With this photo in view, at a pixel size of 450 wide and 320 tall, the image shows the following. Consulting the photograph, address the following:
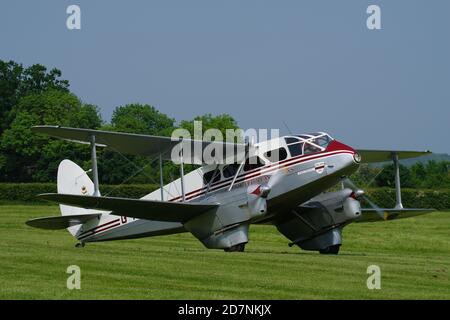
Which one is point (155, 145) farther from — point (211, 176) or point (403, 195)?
point (403, 195)

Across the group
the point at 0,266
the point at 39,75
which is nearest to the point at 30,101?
the point at 39,75

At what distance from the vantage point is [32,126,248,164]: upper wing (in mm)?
28597

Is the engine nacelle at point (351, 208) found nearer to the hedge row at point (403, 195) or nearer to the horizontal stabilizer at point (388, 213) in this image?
the horizontal stabilizer at point (388, 213)

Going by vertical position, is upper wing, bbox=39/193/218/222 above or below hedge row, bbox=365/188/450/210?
above

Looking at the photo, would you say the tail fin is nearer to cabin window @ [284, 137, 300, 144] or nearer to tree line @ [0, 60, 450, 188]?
cabin window @ [284, 137, 300, 144]

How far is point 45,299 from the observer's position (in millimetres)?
15281

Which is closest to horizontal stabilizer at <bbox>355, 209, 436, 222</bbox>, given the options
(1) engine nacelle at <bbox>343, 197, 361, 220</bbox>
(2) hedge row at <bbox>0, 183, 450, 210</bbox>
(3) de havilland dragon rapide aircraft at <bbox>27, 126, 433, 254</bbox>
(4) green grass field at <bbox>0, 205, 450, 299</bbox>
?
(3) de havilland dragon rapide aircraft at <bbox>27, 126, 433, 254</bbox>

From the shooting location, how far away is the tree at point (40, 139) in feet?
366

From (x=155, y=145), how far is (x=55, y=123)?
95.0 metres

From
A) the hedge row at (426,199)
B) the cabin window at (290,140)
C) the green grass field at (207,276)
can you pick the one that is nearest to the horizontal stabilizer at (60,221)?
the green grass field at (207,276)

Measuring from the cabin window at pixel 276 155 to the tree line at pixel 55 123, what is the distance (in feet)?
195

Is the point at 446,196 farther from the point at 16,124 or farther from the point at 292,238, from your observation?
the point at 16,124

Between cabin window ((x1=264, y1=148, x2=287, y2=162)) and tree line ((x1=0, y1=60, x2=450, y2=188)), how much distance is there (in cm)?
5943
